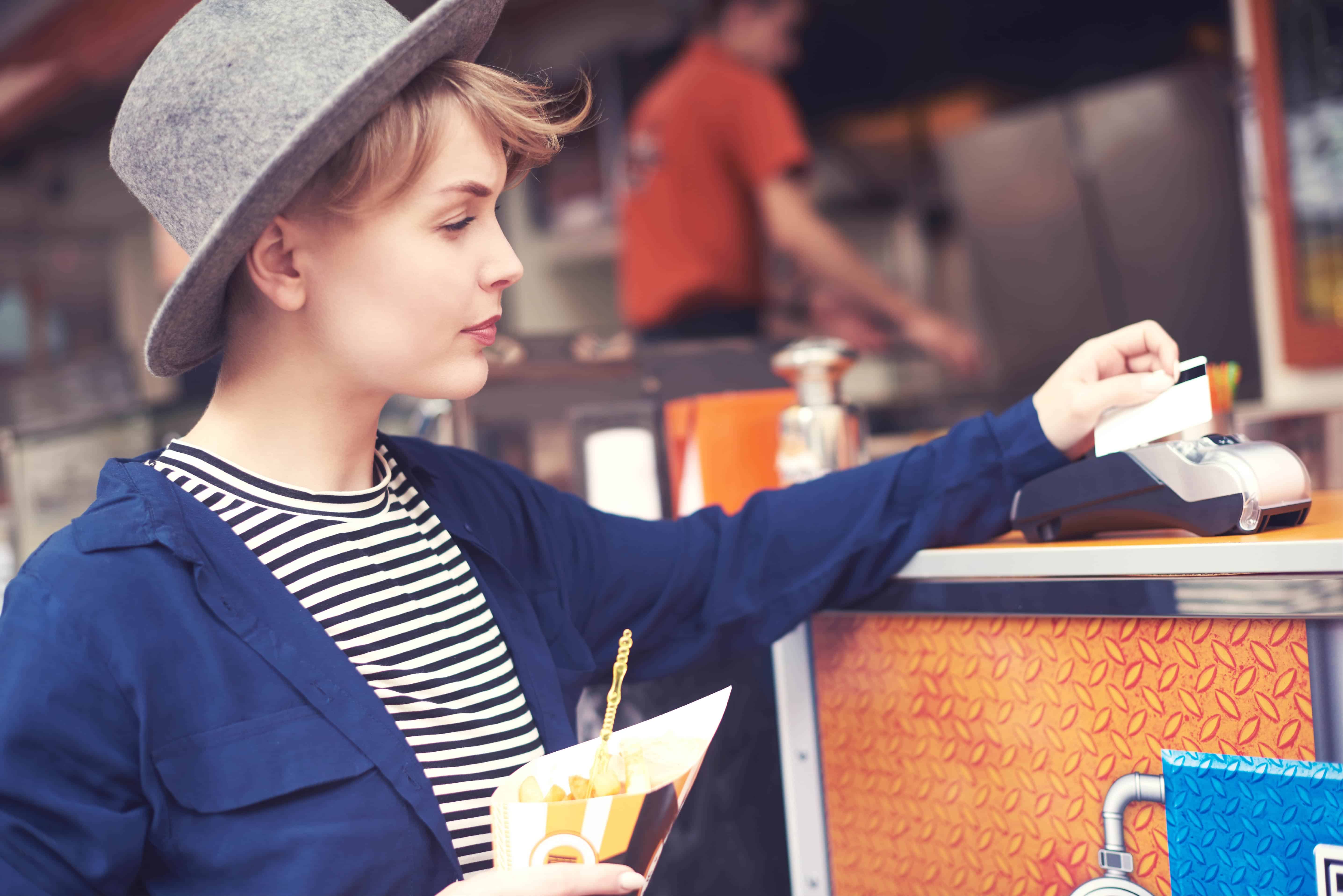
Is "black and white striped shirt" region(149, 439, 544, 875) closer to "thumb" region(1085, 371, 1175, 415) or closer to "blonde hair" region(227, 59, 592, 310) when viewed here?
"blonde hair" region(227, 59, 592, 310)

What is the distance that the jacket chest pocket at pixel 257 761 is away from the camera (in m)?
0.79

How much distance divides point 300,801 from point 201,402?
1401 mm

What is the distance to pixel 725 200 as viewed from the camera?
2.91m

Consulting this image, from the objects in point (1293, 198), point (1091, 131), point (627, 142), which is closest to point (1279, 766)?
point (1293, 198)

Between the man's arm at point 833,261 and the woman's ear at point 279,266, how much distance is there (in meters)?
1.95

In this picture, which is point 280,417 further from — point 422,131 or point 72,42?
point 72,42

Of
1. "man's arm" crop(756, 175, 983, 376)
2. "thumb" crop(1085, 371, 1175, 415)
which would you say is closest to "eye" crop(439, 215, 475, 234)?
"thumb" crop(1085, 371, 1175, 415)

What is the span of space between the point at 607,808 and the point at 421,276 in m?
0.42

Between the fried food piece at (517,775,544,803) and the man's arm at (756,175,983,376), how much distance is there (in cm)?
208

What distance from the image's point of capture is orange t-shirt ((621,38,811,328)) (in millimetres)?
2828

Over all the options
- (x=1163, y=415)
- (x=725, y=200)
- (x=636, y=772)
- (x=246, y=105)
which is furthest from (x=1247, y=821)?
(x=725, y=200)

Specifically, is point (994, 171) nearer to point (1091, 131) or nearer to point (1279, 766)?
point (1091, 131)

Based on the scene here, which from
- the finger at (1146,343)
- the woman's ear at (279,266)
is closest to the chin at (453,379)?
the woman's ear at (279,266)

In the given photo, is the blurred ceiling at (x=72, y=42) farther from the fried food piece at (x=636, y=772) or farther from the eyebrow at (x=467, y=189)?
the fried food piece at (x=636, y=772)
